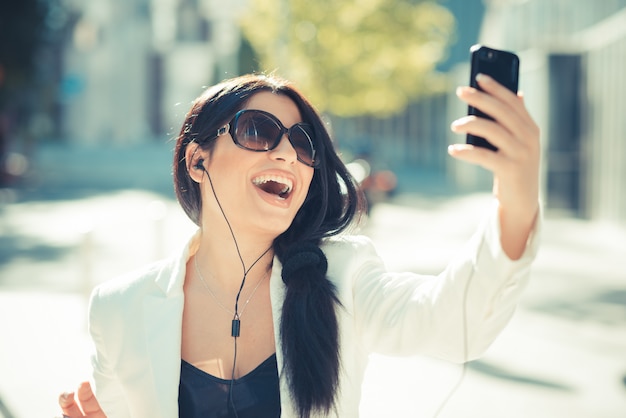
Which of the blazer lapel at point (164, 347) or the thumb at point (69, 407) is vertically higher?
the blazer lapel at point (164, 347)

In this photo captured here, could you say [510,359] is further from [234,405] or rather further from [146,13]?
[146,13]

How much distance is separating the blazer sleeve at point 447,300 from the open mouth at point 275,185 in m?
0.29

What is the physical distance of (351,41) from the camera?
26.0 metres

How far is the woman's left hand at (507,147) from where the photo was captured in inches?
60.7

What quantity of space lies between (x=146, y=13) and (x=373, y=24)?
30520 millimetres

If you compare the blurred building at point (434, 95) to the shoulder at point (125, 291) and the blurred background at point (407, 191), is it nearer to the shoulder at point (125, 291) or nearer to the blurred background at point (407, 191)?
the blurred background at point (407, 191)

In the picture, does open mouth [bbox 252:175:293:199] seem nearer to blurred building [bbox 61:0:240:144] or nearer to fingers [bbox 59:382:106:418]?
fingers [bbox 59:382:106:418]

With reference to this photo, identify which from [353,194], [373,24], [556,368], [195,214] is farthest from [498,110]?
[373,24]

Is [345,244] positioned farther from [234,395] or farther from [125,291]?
[125,291]

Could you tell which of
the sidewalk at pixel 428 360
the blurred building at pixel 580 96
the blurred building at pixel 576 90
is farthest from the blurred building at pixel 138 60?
the sidewalk at pixel 428 360

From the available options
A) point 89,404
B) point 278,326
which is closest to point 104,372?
point 89,404

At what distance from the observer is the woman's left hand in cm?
154

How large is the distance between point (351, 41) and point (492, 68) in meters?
25.0

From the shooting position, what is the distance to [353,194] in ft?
8.34
